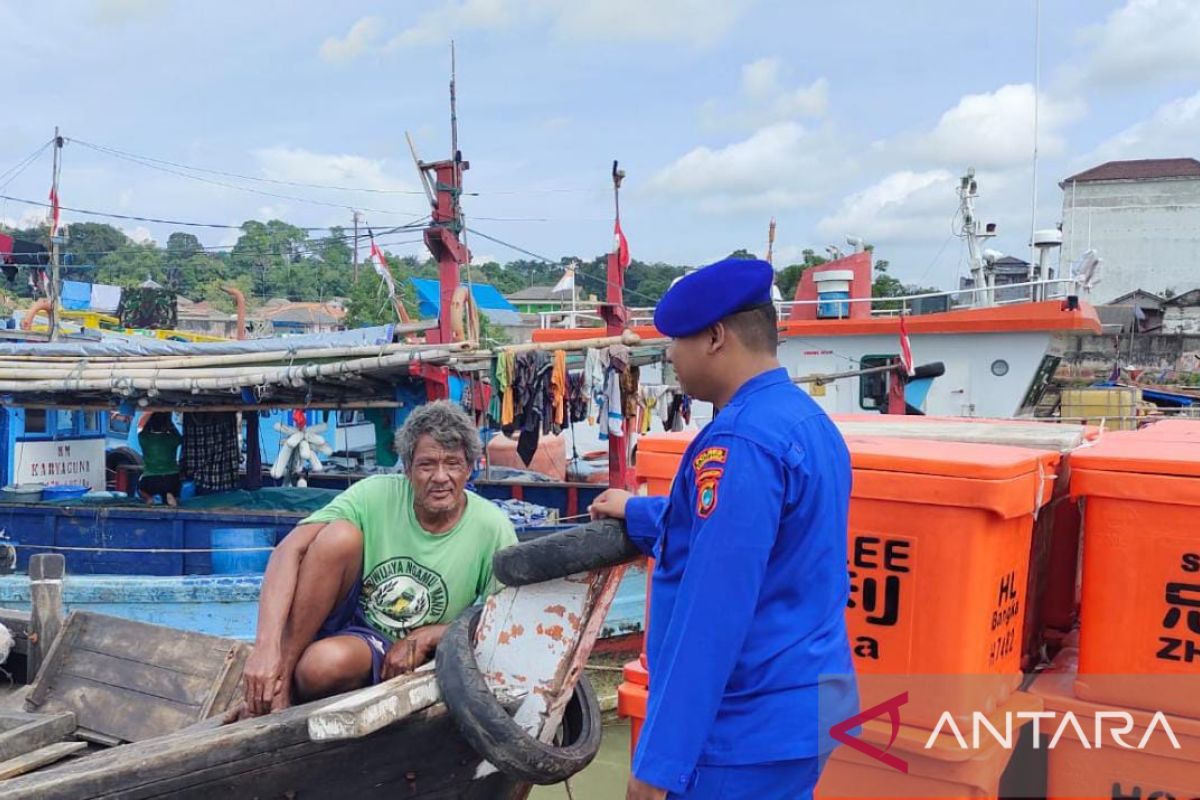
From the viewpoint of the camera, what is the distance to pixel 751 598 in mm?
1598

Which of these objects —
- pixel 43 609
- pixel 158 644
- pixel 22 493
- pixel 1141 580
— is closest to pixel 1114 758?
Answer: pixel 1141 580

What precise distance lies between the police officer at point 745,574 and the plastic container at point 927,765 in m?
0.58

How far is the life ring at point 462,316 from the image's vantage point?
7879mm

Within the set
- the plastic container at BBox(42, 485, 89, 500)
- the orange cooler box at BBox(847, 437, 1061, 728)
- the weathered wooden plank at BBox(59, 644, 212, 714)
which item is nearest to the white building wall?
the plastic container at BBox(42, 485, 89, 500)

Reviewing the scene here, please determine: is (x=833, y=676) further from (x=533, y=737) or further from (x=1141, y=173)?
(x=1141, y=173)

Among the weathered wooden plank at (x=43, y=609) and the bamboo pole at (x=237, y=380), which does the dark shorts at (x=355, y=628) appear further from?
the bamboo pole at (x=237, y=380)

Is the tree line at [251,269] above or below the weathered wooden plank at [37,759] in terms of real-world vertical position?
above

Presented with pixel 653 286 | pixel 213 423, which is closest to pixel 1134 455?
pixel 213 423

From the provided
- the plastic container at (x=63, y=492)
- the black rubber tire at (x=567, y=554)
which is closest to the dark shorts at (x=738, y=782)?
the black rubber tire at (x=567, y=554)

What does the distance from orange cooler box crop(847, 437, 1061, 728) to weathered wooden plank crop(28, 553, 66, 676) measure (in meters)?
3.79

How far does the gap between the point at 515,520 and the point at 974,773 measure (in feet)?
19.4

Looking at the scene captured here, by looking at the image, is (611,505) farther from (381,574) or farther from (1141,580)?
(1141,580)

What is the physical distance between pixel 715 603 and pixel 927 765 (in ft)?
3.71

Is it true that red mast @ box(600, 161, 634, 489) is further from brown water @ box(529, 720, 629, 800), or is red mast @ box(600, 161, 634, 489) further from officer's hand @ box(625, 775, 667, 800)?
officer's hand @ box(625, 775, 667, 800)
